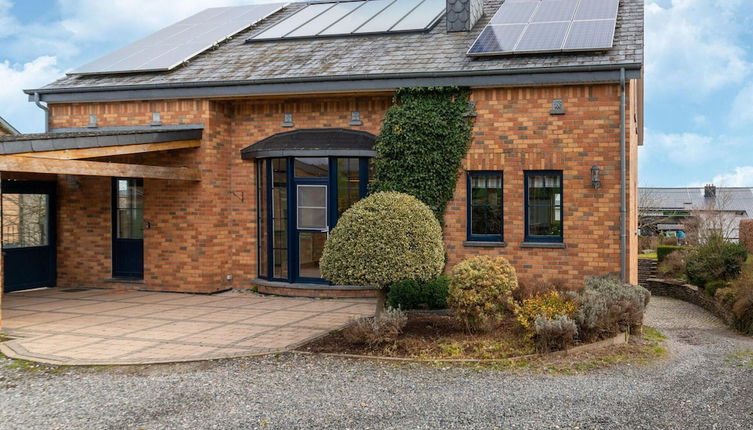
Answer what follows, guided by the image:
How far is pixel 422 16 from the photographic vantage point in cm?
1541

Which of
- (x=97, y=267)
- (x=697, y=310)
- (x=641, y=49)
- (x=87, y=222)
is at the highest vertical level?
(x=641, y=49)

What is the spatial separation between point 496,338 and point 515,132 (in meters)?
4.47

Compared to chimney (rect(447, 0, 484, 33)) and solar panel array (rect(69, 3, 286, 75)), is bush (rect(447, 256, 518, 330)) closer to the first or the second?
chimney (rect(447, 0, 484, 33))

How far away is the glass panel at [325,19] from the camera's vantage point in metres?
15.5

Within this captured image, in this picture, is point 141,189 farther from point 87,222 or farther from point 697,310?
point 697,310

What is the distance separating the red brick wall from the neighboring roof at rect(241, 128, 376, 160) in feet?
0.89

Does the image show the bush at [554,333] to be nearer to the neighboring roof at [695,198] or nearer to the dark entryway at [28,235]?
the dark entryway at [28,235]

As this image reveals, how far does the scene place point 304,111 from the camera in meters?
13.0

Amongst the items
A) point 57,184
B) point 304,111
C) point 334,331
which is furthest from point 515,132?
point 57,184

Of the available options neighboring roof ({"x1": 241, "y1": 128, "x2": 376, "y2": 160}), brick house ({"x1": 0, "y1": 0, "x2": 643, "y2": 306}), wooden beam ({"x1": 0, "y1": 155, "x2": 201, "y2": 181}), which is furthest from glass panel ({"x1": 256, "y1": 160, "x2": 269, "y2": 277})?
wooden beam ({"x1": 0, "y1": 155, "x2": 201, "y2": 181})

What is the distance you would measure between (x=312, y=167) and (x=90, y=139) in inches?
154

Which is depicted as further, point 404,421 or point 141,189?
point 141,189

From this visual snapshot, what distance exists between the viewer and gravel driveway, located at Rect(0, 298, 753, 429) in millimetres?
5641

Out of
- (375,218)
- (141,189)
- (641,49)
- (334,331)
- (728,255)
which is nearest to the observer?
(375,218)
